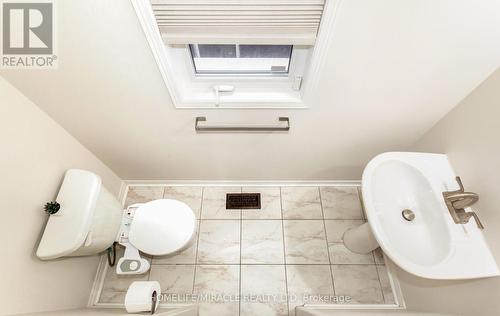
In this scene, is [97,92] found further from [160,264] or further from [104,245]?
[160,264]

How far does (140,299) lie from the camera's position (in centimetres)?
108

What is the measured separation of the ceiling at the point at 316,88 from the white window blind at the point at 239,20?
9cm

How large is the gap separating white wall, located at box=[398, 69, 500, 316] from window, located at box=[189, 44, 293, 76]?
850 mm

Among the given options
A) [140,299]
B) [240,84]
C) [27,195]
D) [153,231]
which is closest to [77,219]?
[27,195]

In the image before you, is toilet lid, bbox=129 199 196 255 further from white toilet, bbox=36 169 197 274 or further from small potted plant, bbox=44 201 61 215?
small potted plant, bbox=44 201 61 215

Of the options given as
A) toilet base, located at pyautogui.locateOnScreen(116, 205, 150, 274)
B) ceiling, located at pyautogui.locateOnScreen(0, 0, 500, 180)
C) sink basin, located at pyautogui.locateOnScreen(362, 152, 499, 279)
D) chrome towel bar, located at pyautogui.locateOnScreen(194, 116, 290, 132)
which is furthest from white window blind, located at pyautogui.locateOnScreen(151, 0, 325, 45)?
toilet base, located at pyautogui.locateOnScreen(116, 205, 150, 274)

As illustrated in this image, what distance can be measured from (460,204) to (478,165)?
191mm

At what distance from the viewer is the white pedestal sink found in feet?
2.89

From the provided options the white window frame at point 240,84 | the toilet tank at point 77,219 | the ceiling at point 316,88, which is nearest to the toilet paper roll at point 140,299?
the toilet tank at point 77,219

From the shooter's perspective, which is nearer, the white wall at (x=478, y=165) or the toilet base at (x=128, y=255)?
the white wall at (x=478, y=165)

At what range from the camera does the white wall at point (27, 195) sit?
2.97ft

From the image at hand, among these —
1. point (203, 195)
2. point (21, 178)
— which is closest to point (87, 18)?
point (21, 178)

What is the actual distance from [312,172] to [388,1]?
4.00 feet

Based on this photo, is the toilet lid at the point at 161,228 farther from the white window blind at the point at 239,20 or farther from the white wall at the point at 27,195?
the white window blind at the point at 239,20
